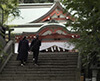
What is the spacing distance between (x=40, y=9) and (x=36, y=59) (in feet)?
44.6

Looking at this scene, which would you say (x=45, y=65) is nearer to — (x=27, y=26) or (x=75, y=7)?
(x=75, y=7)

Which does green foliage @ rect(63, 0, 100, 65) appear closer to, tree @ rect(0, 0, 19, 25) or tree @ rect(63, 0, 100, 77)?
tree @ rect(63, 0, 100, 77)

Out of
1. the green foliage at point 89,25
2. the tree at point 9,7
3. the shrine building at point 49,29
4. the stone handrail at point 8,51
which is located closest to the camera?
the green foliage at point 89,25

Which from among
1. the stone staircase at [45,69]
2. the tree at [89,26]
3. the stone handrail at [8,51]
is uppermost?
the tree at [89,26]

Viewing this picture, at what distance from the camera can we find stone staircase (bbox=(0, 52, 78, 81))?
1381 cm

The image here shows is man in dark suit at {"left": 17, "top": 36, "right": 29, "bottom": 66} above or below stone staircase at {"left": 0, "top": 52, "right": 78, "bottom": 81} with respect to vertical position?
above

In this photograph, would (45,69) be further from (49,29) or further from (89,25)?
(49,29)

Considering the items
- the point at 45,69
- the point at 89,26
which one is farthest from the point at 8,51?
A: the point at 89,26

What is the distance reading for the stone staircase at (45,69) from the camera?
13.8 metres

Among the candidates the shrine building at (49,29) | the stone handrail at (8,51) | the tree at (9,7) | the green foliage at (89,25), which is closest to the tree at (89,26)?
the green foliage at (89,25)

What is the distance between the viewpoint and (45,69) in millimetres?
14625

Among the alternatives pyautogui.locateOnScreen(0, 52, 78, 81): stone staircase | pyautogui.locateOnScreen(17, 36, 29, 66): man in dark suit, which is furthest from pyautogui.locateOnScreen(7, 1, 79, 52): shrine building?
pyautogui.locateOnScreen(17, 36, 29, 66): man in dark suit

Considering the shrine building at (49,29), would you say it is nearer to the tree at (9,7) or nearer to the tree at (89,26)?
the tree at (9,7)

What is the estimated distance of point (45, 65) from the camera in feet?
49.7
